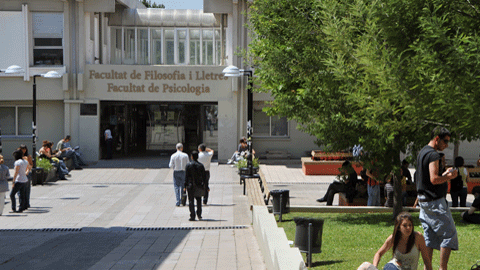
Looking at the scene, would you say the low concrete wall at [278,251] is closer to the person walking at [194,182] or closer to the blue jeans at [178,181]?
the person walking at [194,182]

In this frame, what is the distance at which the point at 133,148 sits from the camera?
34375mm

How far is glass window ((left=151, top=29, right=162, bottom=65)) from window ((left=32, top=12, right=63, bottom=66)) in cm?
450

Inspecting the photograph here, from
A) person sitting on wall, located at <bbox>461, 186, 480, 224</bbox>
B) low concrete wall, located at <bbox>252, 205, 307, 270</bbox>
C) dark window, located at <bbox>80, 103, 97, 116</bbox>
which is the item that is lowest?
person sitting on wall, located at <bbox>461, 186, 480, 224</bbox>

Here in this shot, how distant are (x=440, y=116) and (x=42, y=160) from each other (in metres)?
18.1

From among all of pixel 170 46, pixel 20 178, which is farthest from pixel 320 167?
pixel 20 178

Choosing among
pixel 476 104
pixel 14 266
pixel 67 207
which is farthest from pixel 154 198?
pixel 476 104

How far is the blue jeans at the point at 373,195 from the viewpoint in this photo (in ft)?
47.8

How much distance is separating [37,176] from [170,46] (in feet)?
38.0

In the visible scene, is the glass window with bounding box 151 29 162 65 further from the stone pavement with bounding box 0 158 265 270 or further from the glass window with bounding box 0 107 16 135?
Result: the stone pavement with bounding box 0 158 265 270

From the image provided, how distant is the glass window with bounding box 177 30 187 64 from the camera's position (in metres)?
30.5

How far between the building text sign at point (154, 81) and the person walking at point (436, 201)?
22.1m

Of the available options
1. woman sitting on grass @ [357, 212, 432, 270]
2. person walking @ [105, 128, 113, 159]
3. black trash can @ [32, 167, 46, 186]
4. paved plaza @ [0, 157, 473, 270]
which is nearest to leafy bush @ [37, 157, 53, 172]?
black trash can @ [32, 167, 46, 186]

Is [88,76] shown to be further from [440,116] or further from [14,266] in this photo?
[440,116]

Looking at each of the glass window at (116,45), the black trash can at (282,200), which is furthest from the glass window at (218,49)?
the black trash can at (282,200)
